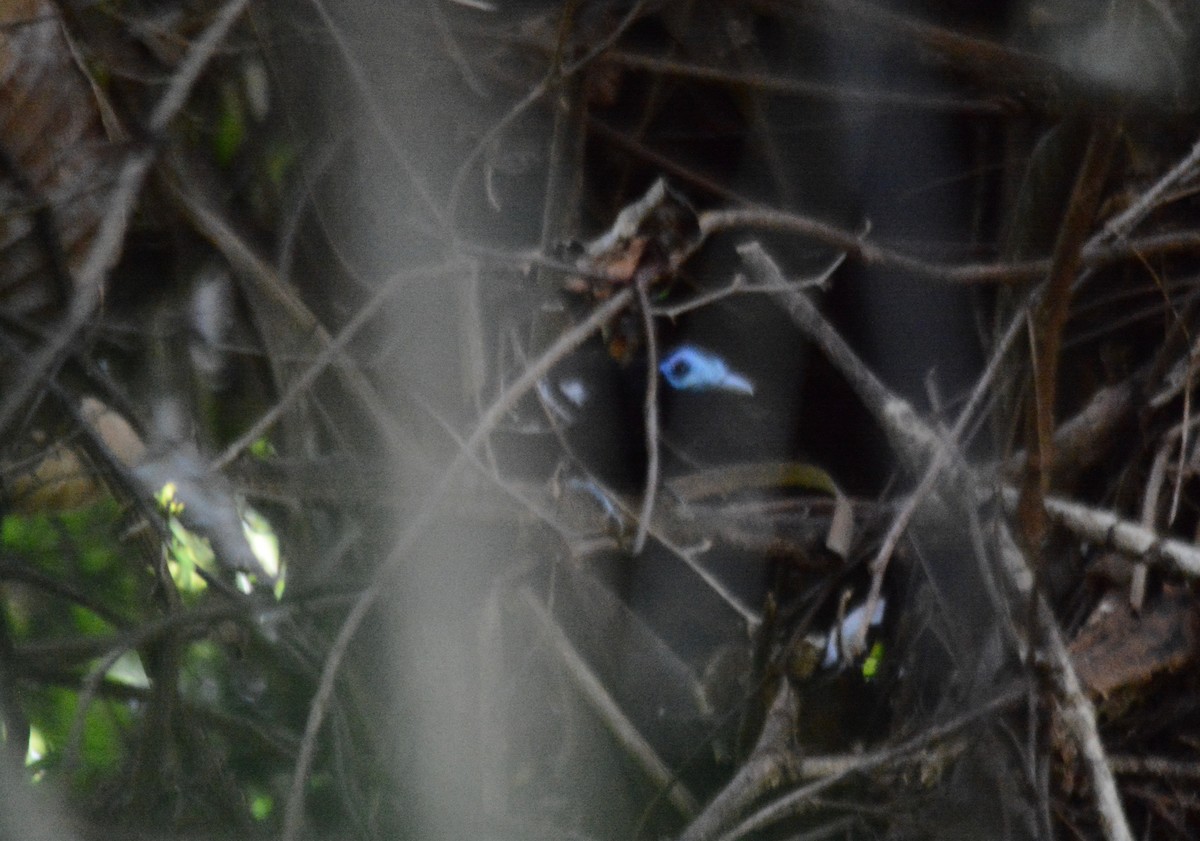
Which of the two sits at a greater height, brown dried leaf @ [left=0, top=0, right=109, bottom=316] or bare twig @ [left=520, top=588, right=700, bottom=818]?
brown dried leaf @ [left=0, top=0, right=109, bottom=316]

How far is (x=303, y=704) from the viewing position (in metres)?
0.87

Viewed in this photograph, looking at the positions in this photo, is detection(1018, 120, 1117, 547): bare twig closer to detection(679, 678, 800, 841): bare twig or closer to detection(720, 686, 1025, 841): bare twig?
detection(720, 686, 1025, 841): bare twig

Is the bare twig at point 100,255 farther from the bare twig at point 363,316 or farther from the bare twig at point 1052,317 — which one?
the bare twig at point 1052,317

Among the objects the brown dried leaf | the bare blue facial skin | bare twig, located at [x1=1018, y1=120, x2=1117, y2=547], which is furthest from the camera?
the bare blue facial skin

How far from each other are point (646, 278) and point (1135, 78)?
0.33 meters

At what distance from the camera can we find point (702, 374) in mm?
1034

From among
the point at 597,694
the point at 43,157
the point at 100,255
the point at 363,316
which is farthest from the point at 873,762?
the point at 43,157

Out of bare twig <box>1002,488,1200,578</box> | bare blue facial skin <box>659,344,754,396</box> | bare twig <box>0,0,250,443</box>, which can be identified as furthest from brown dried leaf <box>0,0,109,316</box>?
bare twig <box>1002,488,1200,578</box>

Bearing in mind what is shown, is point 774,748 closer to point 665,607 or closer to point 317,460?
point 665,607

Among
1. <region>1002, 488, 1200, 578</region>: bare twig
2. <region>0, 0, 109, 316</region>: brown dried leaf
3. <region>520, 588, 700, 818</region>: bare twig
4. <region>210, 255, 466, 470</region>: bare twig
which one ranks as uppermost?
<region>0, 0, 109, 316</region>: brown dried leaf

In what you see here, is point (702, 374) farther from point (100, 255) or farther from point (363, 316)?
point (100, 255)

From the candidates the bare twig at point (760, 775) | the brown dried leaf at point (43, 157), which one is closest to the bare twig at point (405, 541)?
the bare twig at point (760, 775)

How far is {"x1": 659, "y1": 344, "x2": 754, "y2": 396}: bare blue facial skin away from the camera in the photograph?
1026mm

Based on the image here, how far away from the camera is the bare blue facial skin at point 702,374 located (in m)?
1.03
